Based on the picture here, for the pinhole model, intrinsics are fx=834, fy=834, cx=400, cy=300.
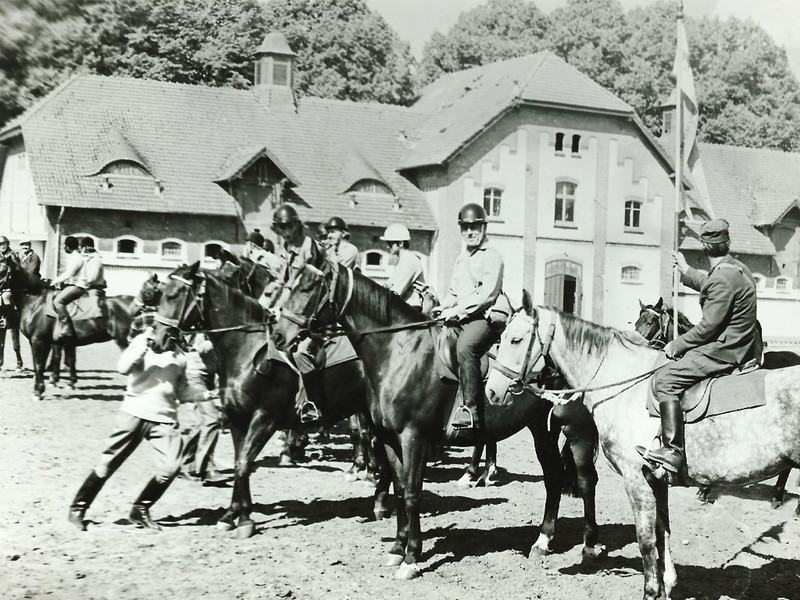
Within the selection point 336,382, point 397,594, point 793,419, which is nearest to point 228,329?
point 336,382

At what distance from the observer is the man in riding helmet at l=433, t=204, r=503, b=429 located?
283 inches

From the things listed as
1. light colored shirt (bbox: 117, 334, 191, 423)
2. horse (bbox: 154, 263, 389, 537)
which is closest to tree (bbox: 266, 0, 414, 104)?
horse (bbox: 154, 263, 389, 537)

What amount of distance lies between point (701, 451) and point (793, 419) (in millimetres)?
691

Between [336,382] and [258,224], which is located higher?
[258,224]

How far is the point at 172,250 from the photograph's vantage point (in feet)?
101

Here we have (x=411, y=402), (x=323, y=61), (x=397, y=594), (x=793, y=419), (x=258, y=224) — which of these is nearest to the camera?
(x=793, y=419)

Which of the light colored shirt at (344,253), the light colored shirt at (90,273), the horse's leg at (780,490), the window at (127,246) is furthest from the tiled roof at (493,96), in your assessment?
the horse's leg at (780,490)

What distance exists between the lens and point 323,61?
22250mm

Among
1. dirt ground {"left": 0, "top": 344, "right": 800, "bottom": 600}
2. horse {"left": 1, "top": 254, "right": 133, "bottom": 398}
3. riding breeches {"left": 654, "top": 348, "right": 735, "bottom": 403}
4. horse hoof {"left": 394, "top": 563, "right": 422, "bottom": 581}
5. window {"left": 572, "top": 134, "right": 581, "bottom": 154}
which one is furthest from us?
window {"left": 572, "top": 134, "right": 581, "bottom": 154}

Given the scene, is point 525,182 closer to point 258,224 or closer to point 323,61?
point 258,224

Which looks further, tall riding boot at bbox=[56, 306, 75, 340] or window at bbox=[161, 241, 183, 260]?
window at bbox=[161, 241, 183, 260]

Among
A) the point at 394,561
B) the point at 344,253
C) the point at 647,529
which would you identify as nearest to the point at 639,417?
the point at 647,529

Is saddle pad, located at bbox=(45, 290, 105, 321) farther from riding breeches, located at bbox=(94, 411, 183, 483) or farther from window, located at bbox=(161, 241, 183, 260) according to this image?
window, located at bbox=(161, 241, 183, 260)

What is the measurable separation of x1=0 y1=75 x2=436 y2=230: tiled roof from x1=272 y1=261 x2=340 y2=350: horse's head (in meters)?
22.6
